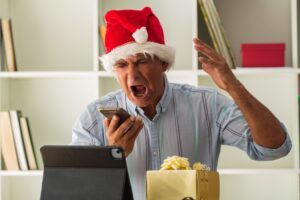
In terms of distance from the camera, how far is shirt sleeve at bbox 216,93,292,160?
2.06 meters

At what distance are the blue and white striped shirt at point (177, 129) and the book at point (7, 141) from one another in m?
1.07

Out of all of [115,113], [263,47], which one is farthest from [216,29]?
[115,113]

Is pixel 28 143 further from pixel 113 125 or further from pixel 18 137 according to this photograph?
pixel 113 125

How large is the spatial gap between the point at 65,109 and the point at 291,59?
3.76ft

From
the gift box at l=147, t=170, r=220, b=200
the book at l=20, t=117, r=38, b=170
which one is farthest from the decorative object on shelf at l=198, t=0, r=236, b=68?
the gift box at l=147, t=170, r=220, b=200

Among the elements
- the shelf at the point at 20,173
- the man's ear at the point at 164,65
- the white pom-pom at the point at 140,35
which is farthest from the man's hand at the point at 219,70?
the shelf at the point at 20,173

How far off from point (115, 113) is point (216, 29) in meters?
1.49

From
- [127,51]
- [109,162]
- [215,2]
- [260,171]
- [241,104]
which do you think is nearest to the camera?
[109,162]

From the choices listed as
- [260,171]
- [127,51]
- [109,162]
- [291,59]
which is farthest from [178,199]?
[291,59]

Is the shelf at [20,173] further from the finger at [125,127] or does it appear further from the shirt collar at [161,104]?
the finger at [125,127]

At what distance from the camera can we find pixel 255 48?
3.30 metres

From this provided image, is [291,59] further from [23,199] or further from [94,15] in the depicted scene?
[23,199]

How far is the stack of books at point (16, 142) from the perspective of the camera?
10.8 feet

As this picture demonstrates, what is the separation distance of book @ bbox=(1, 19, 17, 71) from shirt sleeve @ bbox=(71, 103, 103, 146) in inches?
45.3
